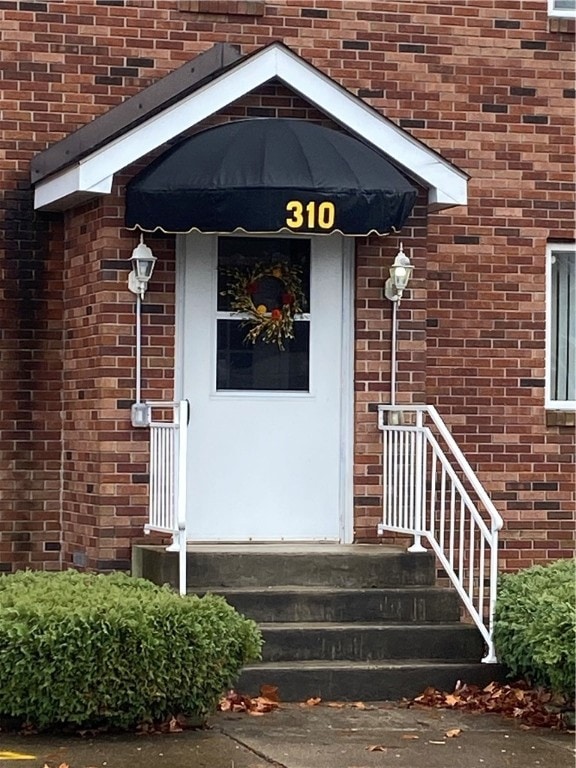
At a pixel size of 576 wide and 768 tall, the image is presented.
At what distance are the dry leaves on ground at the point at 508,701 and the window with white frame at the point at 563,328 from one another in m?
3.12

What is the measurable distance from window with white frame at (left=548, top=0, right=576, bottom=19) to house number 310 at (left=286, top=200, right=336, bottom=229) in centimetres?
322

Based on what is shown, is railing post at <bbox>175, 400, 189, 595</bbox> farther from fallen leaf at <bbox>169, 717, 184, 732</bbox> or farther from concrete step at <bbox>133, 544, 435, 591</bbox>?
fallen leaf at <bbox>169, 717, 184, 732</bbox>

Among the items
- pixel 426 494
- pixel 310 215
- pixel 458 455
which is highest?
pixel 310 215

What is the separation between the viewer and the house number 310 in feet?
32.8

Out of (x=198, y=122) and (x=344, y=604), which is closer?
(x=344, y=604)

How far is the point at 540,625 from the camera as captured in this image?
9.25 m

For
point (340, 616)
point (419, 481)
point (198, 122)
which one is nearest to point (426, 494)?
point (419, 481)

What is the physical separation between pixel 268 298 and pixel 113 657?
11.5 feet

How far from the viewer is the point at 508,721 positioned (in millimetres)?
9250

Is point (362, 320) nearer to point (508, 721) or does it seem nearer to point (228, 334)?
point (228, 334)

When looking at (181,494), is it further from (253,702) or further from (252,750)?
(252,750)

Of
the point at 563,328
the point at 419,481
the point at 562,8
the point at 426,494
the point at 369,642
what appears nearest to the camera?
the point at 369,642

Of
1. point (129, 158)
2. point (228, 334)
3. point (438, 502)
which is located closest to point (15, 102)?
point (129, 158)

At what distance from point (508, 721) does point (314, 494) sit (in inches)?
96.5
